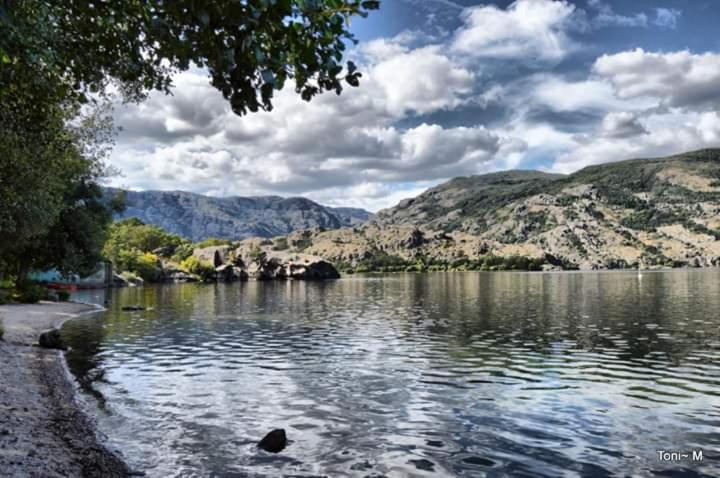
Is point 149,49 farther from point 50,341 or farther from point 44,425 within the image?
point 50,341

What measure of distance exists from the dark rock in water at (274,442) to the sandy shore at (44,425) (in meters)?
4.13

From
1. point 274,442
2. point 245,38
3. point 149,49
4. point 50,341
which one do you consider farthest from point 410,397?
point 50,341

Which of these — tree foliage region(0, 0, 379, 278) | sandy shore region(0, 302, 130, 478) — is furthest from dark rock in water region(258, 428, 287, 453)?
tree foliage region(0, 0, 379, 278)

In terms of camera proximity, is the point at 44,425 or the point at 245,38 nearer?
the point at 245,38

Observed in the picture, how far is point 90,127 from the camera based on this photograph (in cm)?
5600

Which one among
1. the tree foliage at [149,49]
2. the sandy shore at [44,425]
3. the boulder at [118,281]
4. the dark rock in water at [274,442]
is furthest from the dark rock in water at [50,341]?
the boulder at [118,281]

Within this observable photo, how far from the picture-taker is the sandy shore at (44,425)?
14.3 metres

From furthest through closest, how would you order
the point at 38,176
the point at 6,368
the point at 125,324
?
the point at 125,324 → the point at 38,176 → the point at 6,368

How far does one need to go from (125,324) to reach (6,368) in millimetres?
28320

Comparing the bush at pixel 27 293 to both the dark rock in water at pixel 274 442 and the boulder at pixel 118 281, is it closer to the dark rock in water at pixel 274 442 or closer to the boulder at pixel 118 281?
the dark rock in water at pixel 274 442

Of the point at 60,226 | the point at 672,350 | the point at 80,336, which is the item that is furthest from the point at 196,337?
the point at 672,350

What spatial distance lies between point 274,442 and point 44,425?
7.76m

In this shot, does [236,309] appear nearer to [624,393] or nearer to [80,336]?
[80,336]

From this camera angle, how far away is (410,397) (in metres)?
24.4
